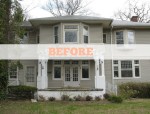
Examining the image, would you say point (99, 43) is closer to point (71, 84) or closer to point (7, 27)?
point (71, 84)

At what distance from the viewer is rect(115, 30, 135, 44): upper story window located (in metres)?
29.3

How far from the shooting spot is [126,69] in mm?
29094

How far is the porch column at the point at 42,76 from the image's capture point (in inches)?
998

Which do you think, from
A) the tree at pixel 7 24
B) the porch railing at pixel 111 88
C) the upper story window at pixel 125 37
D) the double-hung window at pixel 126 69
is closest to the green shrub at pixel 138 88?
the porch railing at pixel 111 88

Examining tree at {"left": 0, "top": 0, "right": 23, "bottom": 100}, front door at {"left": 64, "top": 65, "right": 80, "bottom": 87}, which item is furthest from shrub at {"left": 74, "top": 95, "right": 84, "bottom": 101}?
tree at {"left": 0, "top": 0, "right": 23, "bottom": 100}

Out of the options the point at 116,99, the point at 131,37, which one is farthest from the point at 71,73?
the point at 116,99

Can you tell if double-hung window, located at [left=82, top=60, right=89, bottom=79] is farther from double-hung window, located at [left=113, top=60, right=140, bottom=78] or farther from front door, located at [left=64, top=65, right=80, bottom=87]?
double-hung window, located at [left=113, top=60, right=140, bottom=78]

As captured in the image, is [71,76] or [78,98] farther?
[71,76]

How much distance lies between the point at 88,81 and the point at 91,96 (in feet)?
13.6

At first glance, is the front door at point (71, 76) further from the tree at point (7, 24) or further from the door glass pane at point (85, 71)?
the tree at point (7, 24)

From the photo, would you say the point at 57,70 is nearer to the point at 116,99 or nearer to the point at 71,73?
the point at 71,73

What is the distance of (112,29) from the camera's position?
97.7 ft

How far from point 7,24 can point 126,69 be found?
1270 cm

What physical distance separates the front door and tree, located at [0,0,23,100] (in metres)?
6.09
